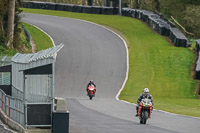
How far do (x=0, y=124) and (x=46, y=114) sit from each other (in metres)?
4.11

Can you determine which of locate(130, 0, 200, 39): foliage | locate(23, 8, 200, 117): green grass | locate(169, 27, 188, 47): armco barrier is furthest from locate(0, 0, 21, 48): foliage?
locate(130, 0, 200, 39): foliage

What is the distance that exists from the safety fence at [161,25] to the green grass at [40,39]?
39.4ft

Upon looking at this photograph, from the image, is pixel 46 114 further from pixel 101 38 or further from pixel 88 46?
pixel 101 38

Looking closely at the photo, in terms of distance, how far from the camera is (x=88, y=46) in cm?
5338

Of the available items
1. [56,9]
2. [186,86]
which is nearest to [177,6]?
[56,9]

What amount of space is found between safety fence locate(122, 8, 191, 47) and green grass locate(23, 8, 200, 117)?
0.78 meters

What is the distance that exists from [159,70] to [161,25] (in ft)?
49.3

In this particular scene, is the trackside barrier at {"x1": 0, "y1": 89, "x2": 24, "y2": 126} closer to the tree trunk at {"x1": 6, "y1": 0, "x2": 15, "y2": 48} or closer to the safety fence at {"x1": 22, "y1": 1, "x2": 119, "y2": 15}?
the tree trunk at {"x1": 6, "y1": 0, "x2": 15, "y2": 48}

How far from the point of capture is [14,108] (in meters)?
20.5

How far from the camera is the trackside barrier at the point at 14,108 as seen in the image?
19.0 m

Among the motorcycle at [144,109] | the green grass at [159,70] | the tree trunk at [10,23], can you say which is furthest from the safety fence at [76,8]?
the motorcycle at [144,109]

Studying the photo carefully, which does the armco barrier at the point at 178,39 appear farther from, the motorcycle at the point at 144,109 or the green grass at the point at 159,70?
the motorcycle at the point at 144,109

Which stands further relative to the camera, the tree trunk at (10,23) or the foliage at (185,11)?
the foliage at (185,11)

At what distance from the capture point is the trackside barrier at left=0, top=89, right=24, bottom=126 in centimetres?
1900
